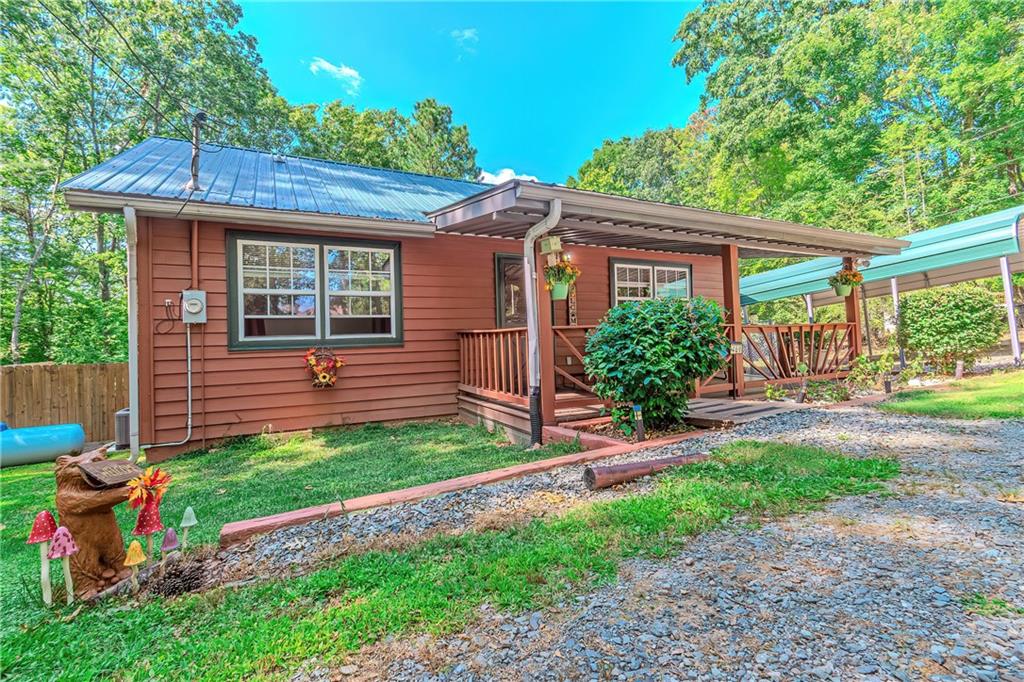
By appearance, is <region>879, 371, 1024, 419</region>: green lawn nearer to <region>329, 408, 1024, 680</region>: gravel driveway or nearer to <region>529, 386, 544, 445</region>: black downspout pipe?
<region>329, 408, 1024, 680</region>: gravel driveway

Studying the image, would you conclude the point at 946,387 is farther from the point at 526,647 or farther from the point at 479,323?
the point at 526,647

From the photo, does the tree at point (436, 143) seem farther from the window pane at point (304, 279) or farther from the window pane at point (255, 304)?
the window pane at point (255, 304)

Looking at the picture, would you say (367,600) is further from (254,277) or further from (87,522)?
(254,277)

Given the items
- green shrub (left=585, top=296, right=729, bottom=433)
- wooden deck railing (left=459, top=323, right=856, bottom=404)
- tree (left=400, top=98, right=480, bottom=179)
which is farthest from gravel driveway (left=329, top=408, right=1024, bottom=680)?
tree (left=400, top=98, right=480, bottom=179)

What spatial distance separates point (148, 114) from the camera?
1511 centimetres

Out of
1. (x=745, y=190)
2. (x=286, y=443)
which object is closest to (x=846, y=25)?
(x=745, y=190)

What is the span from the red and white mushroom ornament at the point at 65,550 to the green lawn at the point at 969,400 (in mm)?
7158

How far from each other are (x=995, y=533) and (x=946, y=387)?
20.8 ft

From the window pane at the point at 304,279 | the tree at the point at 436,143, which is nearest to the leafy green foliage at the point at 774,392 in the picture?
the window pane at the point at 304,279

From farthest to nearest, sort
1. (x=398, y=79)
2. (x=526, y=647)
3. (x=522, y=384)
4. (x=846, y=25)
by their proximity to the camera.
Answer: (x=398, y=79) < (x=846, y=25) < (x=522, y=384) < (x=526, y=647)

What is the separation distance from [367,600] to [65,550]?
1.32 metres

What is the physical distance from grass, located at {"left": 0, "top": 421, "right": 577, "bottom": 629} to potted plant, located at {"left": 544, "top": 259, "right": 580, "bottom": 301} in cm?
190

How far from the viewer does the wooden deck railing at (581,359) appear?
5.66m

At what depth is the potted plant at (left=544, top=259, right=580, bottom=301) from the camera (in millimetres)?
5309
